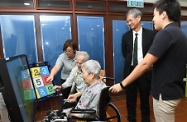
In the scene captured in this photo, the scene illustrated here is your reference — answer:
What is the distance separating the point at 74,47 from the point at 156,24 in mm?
1276

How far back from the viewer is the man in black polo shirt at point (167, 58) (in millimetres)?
1203

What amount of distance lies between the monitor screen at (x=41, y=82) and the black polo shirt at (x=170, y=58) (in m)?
2.23

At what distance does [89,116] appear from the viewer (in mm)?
1321

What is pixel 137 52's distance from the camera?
2.26m

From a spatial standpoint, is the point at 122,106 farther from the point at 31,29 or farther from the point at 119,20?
the point at 31,29

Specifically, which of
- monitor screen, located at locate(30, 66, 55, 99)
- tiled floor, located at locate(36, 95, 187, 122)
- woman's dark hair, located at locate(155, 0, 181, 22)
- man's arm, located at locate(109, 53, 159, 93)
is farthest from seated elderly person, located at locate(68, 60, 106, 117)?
monitor screen, located at locate(30, 66, 55, 99)

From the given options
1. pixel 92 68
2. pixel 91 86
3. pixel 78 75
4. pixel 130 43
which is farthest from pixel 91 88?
pixel 130 43

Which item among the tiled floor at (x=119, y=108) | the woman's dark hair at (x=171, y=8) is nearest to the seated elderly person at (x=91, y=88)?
the woman's dark hair at (x=171, y=8)

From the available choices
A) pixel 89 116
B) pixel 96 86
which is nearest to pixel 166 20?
pixel 96 86

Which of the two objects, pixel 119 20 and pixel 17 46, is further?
pixel 119 20

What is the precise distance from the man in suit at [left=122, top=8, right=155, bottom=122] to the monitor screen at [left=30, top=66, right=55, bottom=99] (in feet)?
4.93

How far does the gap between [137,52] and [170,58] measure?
1.03 m

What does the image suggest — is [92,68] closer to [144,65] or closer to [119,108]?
[144,65]

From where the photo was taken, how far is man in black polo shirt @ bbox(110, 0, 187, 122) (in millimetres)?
1203
